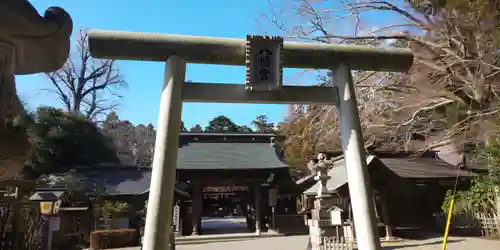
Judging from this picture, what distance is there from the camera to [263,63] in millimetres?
4723

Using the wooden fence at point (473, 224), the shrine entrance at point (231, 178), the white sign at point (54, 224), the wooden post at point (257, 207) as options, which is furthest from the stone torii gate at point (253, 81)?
the wooden post at point (257, 207)

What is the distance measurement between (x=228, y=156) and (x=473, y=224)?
12.4 m

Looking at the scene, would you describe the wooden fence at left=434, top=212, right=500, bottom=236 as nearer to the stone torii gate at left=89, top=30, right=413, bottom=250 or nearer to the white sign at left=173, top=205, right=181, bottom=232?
the stone torii gate at left=89, top=30, right=413, bottom=250

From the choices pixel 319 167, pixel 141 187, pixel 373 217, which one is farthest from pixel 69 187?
pixel 373 217

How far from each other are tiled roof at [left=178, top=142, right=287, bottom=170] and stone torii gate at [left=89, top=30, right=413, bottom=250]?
13466mm

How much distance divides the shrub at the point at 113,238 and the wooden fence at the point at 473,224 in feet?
46.1

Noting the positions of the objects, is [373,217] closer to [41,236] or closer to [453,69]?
[453,69]

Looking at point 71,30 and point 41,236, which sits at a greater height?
point 71,30

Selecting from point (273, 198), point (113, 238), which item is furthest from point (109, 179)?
point (273, 198)

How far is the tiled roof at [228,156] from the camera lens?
18391 millimetres

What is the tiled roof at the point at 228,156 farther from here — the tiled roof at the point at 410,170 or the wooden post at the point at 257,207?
the tiled roof at the point at 410,170

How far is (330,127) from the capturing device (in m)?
14.5

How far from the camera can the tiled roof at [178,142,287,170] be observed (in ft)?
60.3

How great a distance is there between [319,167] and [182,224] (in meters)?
9.41
